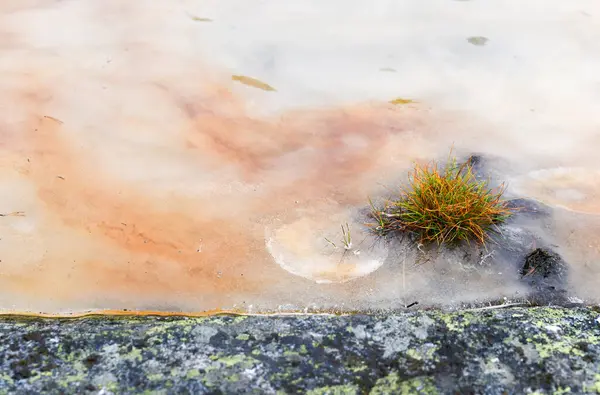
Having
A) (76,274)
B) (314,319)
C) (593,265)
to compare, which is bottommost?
(76,274)

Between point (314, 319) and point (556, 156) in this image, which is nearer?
point (314, 319)

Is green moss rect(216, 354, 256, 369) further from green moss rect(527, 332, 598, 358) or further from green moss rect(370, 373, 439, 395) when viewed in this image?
green moss rect(527, 332, 598, 358)

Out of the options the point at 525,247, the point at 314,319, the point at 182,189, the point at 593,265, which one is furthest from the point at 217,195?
the point at 593,265

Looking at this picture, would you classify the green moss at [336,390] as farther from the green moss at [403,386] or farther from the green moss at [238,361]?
the green moss at [238,361]

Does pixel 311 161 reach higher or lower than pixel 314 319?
lower

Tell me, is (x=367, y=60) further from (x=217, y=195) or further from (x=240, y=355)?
(x=240, y=355)

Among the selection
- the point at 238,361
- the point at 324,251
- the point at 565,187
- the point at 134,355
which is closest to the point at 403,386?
the point at 238,361

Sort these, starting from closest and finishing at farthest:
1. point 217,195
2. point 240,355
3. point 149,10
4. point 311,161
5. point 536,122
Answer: point 240,355 → point 217,195 → point 311,161 → point 536,122 → point 149,10
